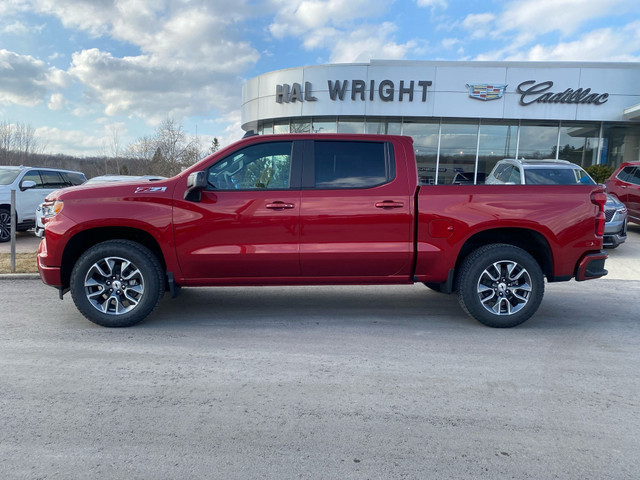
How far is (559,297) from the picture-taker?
6.25m

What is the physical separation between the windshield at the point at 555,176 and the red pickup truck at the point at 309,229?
5.83 m

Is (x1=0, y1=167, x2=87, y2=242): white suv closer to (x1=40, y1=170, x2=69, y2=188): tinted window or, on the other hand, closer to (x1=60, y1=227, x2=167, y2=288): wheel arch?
(x1=40, y1=170, x2=69, y2=188): tinted window

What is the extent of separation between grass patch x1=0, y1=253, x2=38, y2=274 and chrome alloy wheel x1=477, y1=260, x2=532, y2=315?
6.85 meters

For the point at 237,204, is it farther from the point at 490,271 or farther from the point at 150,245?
the point at 490,271

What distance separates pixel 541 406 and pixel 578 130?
2031 centimetres

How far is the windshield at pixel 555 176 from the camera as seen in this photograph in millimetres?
10133

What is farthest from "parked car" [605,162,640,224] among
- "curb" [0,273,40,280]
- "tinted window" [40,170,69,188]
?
"tinted window" [40,170,69,188]

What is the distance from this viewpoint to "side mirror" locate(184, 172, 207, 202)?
4352 mm

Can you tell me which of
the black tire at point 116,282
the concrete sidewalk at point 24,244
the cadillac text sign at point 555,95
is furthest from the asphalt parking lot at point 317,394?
the cadillac text sign at point 555,95

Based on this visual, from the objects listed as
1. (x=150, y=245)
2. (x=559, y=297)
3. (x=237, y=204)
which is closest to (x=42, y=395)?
(x=150, y=245)

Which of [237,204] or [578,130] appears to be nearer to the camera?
[237,204]

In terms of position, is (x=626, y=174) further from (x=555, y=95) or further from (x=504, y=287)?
(x=504, y=287)

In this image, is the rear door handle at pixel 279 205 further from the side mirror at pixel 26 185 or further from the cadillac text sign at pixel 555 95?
the cadillac text sign at pixel 555 95

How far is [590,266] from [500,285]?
1.00 m
